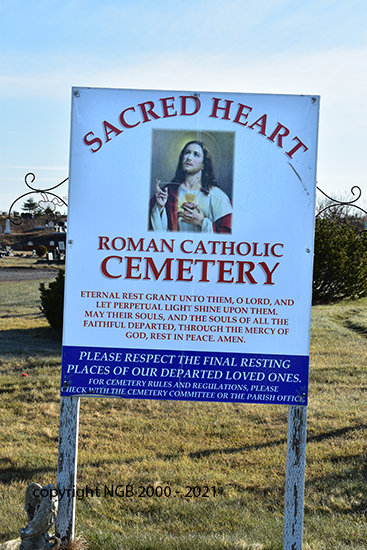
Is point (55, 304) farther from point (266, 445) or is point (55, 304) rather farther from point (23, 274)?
point (23, 274)

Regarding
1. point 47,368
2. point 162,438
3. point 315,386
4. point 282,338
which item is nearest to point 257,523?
point 282,338

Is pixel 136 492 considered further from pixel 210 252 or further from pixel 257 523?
pixel 210 252

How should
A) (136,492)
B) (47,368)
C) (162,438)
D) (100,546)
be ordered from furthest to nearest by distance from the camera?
(47,368), (162,438), (136,492), (100,546)

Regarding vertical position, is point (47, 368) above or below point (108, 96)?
below

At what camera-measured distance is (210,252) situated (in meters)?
3.20

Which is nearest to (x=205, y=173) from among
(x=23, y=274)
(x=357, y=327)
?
(x=357, y=327)

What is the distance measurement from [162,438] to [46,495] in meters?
2.75

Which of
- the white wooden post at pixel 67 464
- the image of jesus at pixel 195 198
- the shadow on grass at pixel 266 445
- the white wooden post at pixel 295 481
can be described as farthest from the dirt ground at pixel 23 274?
the white wooden post at pixel 295 481

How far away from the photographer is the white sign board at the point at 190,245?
319 cm

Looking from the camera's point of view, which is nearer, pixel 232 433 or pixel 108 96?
pixel 108 96

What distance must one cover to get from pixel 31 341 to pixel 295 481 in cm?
834

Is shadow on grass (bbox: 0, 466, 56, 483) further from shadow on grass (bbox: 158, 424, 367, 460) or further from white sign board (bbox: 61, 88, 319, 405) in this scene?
white sign board (bbox: 61, 88, 319, 405)

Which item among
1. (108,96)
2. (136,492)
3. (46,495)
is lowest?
(136,492)

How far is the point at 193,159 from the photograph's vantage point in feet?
10.5
